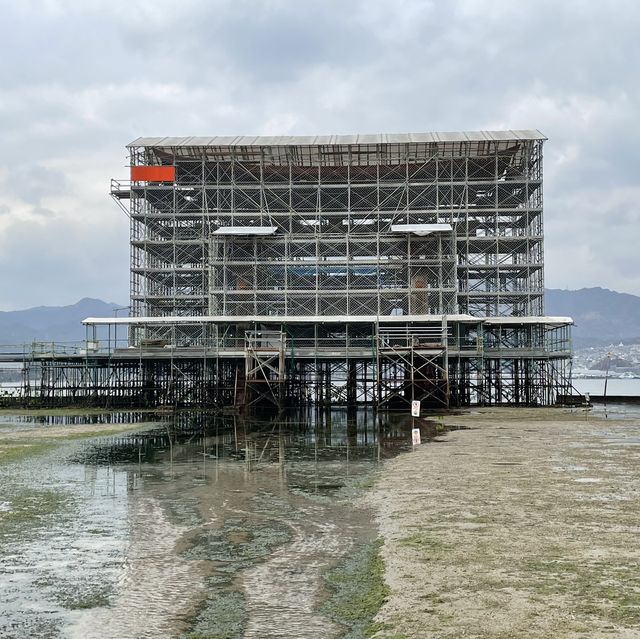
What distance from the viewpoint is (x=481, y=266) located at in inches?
2331

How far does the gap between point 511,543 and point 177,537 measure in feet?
20.1

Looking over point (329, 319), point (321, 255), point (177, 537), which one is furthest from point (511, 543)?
point (321, 255)

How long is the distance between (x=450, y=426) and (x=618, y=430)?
7.58 meters

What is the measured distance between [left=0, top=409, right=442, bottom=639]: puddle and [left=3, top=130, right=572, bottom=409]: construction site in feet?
89.1

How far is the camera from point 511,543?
38.8ft

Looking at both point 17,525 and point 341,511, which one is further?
point 341,511

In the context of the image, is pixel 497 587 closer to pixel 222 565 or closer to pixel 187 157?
pixel 222 565

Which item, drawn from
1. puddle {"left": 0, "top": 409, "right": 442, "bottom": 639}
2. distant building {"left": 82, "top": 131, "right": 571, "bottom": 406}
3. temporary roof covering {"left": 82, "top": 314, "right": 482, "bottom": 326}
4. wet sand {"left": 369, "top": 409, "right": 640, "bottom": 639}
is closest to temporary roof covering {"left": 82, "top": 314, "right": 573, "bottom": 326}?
temporary roof covering {"left": 82, "top": 314, "right": 482, "bottom": 326}

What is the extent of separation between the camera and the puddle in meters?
9.23

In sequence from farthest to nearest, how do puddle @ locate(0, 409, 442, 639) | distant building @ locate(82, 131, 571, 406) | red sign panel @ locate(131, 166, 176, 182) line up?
red sign panel @ locate(131, 166, 176, 182)
distant building @ locate(82, 131, 571, 406)
puddle @ locate(0, 409, 442, 639)

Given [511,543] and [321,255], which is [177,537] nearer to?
[511,543]

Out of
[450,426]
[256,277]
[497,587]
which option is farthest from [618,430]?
[256,277]

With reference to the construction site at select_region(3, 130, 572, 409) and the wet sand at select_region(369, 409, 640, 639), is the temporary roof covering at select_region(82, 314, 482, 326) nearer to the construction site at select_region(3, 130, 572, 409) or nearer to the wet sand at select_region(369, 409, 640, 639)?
the construction site at select_region(3, 130, 572, 409)

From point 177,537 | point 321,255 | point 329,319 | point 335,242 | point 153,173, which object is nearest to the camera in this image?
point 177,537
